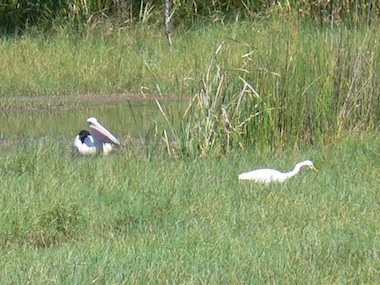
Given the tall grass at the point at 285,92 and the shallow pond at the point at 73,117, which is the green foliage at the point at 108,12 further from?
the tall grass at the point at 285,92

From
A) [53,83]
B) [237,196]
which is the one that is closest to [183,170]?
[237,196]

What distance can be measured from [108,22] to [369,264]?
9436 mm

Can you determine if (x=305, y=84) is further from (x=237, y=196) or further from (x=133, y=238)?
(x=133, y=238)

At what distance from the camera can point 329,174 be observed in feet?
18.9

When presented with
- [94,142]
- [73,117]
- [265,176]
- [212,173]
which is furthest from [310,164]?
[73,117]

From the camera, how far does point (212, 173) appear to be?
5.80 m

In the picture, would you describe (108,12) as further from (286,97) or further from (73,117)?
(286,97)

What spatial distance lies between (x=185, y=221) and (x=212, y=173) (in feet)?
3.83

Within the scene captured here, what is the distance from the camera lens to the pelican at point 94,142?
7068 millimetres

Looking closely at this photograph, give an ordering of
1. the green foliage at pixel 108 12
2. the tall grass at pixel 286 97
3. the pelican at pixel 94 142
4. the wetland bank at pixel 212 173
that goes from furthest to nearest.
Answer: the green foliage at pixel 108 12, the pelican at pixel 94 142, the tall grass at pixel 286 97, the wetland bank at pixel 212 173

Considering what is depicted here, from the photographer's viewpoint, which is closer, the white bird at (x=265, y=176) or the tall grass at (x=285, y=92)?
the white bird at (x=265, y=176)

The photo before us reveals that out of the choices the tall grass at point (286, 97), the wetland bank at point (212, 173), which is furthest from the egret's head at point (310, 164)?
the tall grass at point (286, 97)

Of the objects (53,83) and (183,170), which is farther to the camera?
(53,83)

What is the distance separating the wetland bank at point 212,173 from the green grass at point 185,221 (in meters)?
0.01
